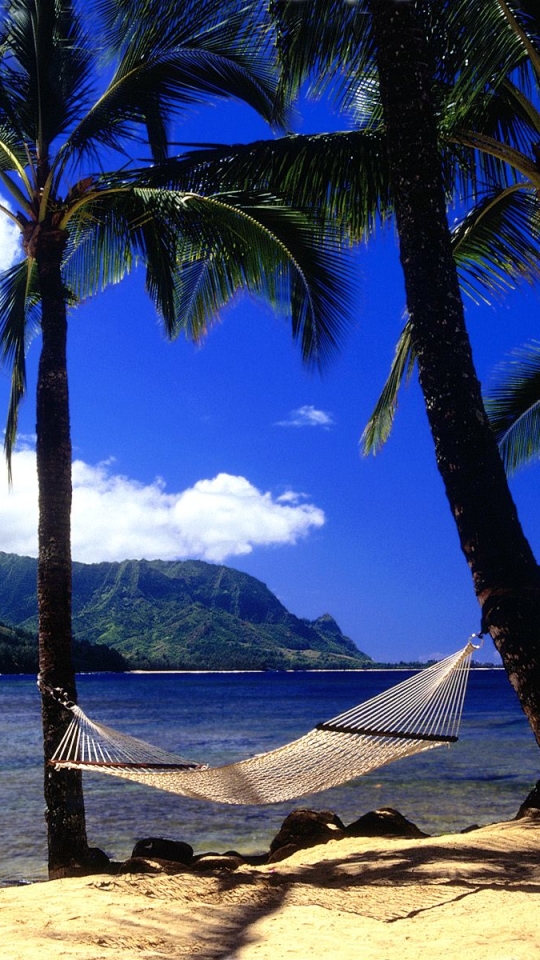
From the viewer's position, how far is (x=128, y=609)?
74.2 metres

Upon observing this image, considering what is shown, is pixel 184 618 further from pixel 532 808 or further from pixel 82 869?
pixel 82 869

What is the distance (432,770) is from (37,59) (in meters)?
8.80

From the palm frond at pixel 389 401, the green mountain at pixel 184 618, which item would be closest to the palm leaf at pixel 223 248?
the palm frond at pixel 389 401

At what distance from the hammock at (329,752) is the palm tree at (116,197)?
0.89 m

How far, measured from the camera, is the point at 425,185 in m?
3.20

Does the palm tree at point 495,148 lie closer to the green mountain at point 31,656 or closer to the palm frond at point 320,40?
the palm frond at point 320,40

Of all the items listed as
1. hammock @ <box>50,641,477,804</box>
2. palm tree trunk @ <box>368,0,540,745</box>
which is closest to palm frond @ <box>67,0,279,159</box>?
palm tree trunk @ <box>368,0,540,745</box>

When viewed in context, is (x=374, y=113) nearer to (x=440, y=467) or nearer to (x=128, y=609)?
(x=440, y=467)

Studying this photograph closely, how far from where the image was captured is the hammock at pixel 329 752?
302 centimetres

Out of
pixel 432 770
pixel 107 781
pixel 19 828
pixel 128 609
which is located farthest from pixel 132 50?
pixel 128 609

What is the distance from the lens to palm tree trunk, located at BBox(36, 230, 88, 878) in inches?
151

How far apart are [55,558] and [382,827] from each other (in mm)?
2370

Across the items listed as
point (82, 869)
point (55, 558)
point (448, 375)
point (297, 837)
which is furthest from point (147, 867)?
point (448, 375)

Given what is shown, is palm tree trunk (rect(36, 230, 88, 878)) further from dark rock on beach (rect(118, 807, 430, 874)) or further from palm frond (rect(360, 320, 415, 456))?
palm frond (rect(360, 320, 415, 456))
